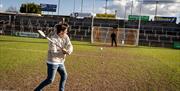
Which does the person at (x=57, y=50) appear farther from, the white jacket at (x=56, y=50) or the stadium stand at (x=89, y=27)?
the stadium stand at (x=89, y=27)

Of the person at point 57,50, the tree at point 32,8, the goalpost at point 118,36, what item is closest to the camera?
the person at point 57,50

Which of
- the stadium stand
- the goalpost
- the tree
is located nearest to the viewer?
the goalpost

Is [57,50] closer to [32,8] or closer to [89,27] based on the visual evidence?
[89,27]

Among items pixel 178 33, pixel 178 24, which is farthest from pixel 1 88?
pixel 178 24

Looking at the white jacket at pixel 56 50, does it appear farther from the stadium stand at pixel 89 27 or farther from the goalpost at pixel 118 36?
the stadium stand at pixel 89 27

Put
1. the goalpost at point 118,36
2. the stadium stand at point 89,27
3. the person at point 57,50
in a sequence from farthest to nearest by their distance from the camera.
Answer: the stadium stand at point 89,27, the goalpost at point 118,36, the person at point 57,50

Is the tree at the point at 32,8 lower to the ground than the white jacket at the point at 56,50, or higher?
higher

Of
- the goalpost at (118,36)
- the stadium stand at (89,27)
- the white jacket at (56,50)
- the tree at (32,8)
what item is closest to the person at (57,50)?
the white jacket at (56,50)

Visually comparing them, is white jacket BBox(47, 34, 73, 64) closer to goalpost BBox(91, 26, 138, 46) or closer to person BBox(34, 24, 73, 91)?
person BBox(34, 24, 73, 91)

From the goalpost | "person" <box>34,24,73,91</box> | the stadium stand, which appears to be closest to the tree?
the stadium stand

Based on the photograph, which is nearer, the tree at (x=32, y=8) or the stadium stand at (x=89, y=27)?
the stadium stand at (x=89, y=27)

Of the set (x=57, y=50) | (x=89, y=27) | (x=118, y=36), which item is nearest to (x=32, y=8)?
(x=89, y=27)

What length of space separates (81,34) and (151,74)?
44954 millimetres

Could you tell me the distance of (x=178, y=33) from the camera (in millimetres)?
60719
